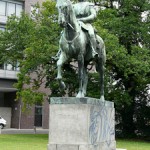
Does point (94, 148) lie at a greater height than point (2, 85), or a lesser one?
lesser

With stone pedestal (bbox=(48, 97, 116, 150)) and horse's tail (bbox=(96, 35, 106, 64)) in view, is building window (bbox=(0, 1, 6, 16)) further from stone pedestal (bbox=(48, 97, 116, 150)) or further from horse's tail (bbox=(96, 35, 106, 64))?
stone pedestal (bbox=(48, 97, 116, 150))

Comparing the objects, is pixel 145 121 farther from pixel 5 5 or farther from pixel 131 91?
pixel 5 5

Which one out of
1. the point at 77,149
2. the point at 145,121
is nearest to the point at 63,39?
the point at 77,149

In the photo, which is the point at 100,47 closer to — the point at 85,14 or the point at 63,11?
the point at 85,14

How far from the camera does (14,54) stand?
3203cm

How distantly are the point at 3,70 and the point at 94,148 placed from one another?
3542cm

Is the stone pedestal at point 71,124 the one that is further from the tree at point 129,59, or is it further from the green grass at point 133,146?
the tree at point 129,59

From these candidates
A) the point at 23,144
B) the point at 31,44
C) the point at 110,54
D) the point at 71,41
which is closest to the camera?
the point at 71,41

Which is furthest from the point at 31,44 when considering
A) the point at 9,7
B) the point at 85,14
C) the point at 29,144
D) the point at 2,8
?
the point at 9,7

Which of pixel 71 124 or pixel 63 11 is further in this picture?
pixel 71 124

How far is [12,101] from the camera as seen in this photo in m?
50.4

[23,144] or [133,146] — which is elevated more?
[23,144]

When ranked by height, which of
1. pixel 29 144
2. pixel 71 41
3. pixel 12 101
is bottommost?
pixel 29 144

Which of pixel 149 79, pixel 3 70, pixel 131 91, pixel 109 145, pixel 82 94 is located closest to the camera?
pixel 82 94
